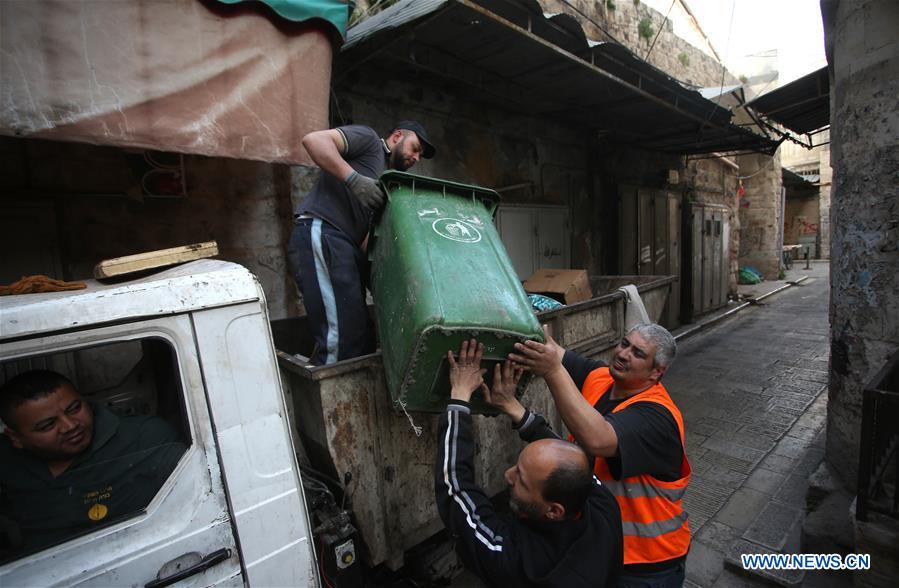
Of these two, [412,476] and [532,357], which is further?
[412,476]

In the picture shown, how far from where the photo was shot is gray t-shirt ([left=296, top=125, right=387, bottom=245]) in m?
2.38

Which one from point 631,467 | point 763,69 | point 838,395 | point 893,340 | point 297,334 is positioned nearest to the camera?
point 631,467

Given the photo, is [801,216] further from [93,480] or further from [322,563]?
[93,480]

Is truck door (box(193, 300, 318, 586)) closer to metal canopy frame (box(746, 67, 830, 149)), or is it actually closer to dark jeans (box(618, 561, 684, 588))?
dark jeans (box(618, 561, 684, 588))

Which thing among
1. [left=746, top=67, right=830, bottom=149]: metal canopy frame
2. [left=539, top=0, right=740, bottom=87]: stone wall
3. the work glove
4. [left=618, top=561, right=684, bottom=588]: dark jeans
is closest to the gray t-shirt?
the work glove

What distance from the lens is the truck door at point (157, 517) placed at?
1.22 m

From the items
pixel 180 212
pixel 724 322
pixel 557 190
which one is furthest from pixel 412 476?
pixel 724 322

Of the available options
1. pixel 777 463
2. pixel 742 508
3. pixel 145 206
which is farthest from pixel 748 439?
pixel 145 206

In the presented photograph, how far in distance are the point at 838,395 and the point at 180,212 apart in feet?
16.5

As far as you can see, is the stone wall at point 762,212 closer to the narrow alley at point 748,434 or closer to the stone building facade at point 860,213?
the narrow alley at point 748,434

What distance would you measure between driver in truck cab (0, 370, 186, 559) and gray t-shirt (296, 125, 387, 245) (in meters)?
1.31

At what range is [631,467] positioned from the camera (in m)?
1.69

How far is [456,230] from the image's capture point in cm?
199

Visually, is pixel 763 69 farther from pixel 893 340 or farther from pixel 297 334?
pixel 297 334
